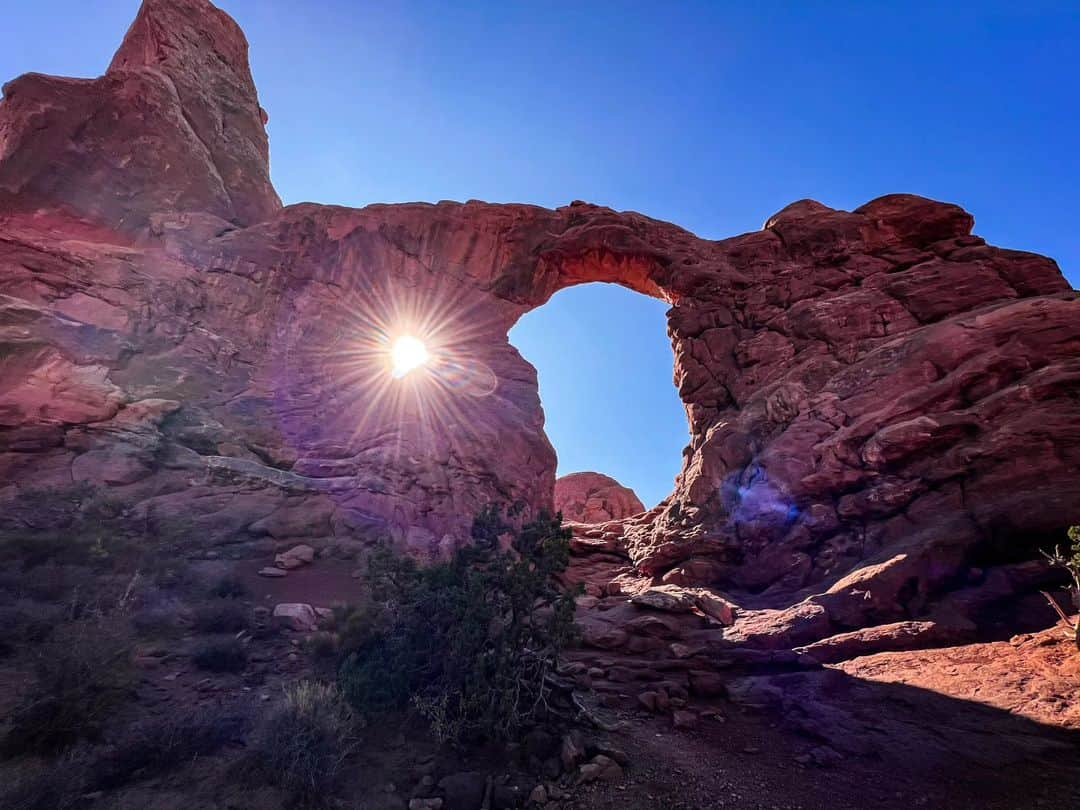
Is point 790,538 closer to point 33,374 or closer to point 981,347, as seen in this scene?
point 981,347

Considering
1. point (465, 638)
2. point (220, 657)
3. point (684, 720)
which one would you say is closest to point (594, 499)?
point (684, 720)

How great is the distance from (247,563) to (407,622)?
6.50 metres

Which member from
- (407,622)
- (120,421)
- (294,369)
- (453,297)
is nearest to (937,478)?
(407,622)

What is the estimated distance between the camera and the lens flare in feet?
70.7

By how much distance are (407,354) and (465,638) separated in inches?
651

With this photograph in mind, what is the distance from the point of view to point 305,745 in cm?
540

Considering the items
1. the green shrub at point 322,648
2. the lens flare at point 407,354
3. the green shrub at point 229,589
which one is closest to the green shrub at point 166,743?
the green shrub at point 322,648

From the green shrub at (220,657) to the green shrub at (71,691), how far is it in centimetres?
96

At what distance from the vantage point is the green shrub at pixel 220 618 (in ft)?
29.1

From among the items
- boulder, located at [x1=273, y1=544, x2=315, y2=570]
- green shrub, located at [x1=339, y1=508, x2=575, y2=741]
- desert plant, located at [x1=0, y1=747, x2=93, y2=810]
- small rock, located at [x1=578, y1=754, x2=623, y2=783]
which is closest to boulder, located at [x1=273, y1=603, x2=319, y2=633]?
green shrub, located at [x1=339, y1=508, x2=575, y2=741]

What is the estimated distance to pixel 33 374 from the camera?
14359mm

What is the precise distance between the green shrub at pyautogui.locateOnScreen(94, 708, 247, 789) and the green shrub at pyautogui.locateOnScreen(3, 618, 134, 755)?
48cm

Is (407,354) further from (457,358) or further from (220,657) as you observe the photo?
(220,657)

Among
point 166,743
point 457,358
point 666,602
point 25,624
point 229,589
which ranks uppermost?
point 457,358
